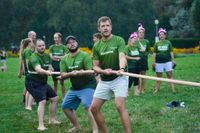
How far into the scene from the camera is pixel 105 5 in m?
75.6

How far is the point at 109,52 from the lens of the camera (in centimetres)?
843

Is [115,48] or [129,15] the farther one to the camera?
[129,15]

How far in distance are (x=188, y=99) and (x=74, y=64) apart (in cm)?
515

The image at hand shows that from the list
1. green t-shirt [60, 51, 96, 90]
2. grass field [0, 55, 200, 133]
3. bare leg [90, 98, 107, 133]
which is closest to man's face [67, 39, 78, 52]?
green t-shirt [60, 51, 96, 90]

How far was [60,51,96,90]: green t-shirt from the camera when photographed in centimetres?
939

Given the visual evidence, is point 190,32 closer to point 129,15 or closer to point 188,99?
point 129,15

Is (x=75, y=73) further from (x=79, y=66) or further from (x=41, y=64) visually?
(x=41, y=64)

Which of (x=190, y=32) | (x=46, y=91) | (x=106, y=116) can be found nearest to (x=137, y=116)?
(x=106, y=116)

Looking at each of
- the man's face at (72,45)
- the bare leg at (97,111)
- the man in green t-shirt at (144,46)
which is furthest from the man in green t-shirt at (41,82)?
the man in green t-shirt at (144,46)

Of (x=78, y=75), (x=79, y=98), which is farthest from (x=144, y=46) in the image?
(x=78, y=75)

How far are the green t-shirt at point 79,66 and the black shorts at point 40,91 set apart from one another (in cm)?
115

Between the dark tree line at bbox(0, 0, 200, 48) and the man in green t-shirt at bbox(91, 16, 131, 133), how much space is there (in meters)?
64.1

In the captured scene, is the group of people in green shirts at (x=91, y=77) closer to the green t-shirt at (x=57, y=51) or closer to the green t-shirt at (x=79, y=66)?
the green t-shirt at (x=79, y=66)

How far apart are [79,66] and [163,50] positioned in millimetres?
6794
